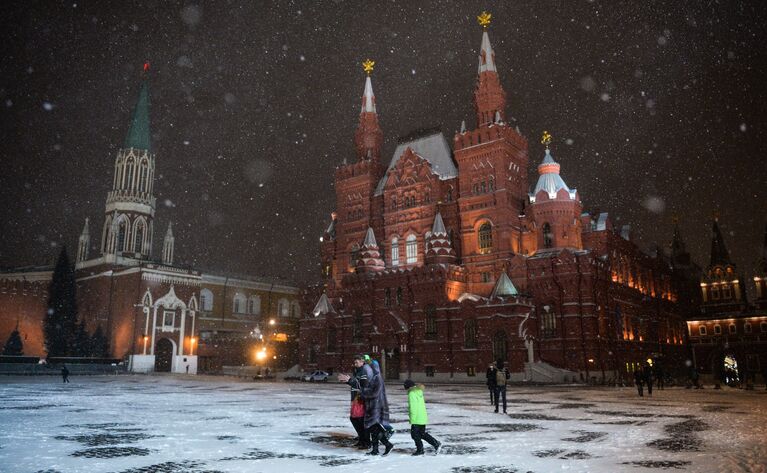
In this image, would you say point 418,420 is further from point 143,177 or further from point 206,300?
point 143,177

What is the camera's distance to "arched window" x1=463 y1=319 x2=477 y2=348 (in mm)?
47844

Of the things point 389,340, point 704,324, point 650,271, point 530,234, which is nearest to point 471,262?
point 530,234

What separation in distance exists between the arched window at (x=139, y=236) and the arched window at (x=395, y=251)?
122 ft

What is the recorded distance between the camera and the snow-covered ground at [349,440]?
9.82 meters

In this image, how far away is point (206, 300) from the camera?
242 feet

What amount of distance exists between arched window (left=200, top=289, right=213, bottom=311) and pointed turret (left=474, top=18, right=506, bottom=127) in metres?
41.3

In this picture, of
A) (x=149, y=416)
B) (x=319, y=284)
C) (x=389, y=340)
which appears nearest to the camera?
(x=149, y=416)

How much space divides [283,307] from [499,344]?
44.8 metres

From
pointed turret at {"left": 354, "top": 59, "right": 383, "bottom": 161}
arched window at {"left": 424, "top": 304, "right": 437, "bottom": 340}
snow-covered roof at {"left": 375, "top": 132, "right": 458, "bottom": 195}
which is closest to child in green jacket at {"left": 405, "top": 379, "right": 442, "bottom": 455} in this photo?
arched window at {"left": 424, "top": 304, "right": 437, "bottom": 340}

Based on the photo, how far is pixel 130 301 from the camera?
211 ft

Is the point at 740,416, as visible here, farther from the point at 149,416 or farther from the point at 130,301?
the point at 130,301

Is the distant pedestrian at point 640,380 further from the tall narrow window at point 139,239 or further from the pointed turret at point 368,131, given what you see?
the tall narrow window at point 139,239

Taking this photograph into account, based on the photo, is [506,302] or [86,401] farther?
[506,302]

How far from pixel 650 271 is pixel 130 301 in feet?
199
